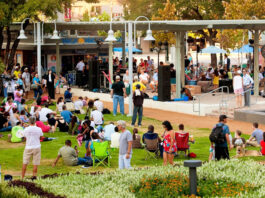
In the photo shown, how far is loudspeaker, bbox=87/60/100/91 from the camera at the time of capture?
117ft

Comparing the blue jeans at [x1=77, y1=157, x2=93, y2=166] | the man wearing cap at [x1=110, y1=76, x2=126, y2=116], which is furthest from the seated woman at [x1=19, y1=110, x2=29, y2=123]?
the blue jeans at [x1=77, y1=157, x2=93, y2=166]

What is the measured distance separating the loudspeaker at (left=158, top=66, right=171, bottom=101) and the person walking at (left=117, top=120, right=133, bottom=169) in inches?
549

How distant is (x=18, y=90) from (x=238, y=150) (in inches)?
494

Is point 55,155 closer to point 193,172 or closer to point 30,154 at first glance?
point 30,154

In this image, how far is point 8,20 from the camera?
32.9 m

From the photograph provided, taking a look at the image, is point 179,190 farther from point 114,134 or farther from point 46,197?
point 114,134

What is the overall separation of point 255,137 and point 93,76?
1703 cm

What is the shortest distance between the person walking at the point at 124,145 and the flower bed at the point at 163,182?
80cm

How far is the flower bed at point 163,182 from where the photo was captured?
519 inches

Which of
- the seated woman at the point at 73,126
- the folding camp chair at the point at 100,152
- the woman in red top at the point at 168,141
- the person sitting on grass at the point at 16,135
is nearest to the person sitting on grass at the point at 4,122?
the person sitting on grass at the point at 16,135

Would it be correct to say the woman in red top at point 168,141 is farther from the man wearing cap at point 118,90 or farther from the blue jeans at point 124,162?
the man wearing cap at point 118,90

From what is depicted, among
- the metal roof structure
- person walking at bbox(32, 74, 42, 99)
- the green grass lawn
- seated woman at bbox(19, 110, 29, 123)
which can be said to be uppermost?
the metal roof structure

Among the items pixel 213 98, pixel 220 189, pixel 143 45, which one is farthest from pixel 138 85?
pixel 143 45

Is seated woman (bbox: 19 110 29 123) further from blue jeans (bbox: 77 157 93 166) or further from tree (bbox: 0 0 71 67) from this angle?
tree (bbox: 0 0 71 67)
